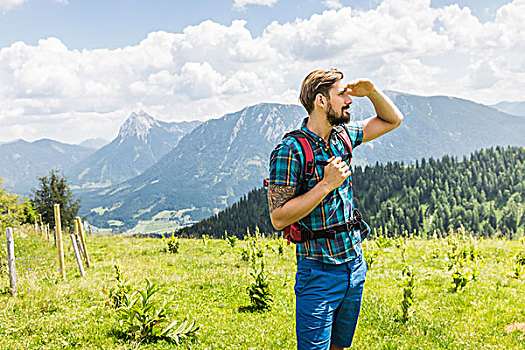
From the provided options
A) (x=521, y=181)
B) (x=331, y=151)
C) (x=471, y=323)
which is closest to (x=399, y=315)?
(x=471, y=323)

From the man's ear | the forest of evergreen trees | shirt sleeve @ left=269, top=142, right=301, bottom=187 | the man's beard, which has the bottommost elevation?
the forest of evergreen trees

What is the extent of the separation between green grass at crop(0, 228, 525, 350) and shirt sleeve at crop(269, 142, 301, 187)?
19.3 ft

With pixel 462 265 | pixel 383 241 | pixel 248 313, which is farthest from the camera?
pixel 383 241

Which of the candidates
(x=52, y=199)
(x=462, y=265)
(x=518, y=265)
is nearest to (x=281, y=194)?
(x=462, y=265)

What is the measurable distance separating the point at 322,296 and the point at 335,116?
181 centimetres

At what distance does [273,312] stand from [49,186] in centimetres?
5195

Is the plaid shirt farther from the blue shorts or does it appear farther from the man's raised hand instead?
the man's raised hand

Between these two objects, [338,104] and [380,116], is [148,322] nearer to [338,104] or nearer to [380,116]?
[380,116]

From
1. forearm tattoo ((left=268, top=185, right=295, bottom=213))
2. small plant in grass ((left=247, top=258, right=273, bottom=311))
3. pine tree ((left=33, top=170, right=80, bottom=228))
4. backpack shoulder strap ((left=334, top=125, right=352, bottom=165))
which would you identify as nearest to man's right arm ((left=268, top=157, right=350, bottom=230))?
forearm tattoo ((left=268, top=185, right=295, bottom=213))

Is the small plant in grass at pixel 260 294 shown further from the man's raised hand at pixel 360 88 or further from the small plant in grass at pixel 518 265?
the small plant in grass at pixel 518 265

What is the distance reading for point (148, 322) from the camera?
27.7ft

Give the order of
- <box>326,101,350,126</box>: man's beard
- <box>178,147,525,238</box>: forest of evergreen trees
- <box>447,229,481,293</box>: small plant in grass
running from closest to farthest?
1. <box>326,101,350,126</box>: man's beard
2. <box>447,229,481,293</box>: small plant in grass
3. <box>178,147,525,238</box>: forest of evergreen trees

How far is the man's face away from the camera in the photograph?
386cm

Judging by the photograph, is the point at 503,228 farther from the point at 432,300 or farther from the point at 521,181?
the point at 432,300
